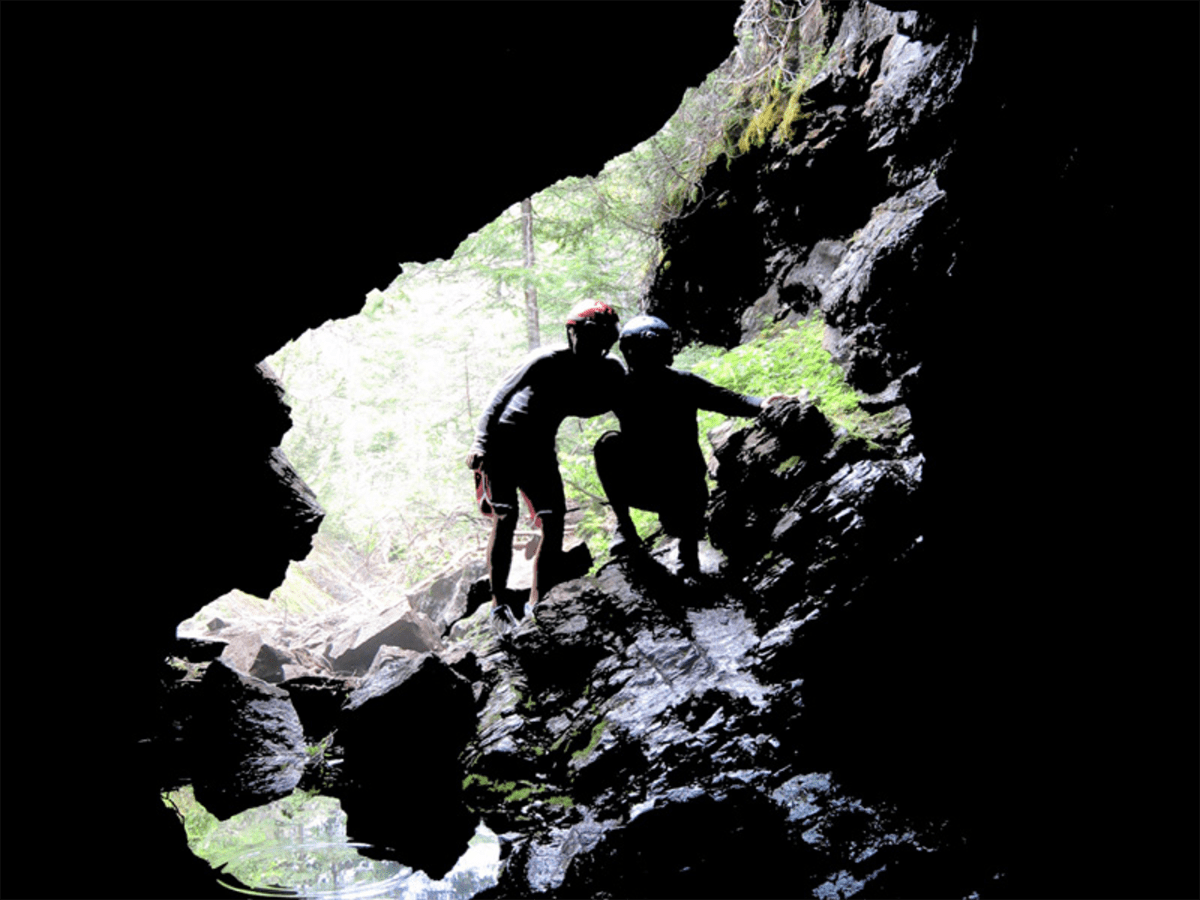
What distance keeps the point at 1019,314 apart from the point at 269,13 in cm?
329

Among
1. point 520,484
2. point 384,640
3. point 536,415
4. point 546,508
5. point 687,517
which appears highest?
point 384,640

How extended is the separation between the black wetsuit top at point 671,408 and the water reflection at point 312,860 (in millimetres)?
2901

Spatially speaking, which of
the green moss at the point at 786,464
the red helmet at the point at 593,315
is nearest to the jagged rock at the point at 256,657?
the red helmet at the point at 593,315

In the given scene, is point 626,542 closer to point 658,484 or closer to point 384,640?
point 658,484

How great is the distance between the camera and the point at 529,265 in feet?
39.0

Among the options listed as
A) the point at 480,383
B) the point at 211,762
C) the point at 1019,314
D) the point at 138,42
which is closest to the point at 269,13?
the point at 138,42

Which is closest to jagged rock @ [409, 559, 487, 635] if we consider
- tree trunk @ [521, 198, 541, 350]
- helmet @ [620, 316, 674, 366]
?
tree trunk @ [521, 198, 541, 350]

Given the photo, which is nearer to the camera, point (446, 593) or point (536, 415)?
point (536, 415)

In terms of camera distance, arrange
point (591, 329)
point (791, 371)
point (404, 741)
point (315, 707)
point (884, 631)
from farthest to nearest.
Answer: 1. point (791, 371)
2. point (315, 707)
3. point (591, 329)
4. point (404, 741)
5. point (884, 631)

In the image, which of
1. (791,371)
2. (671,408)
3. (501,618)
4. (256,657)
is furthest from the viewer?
(256,657)

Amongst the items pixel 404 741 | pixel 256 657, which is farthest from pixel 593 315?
pixel 256 657

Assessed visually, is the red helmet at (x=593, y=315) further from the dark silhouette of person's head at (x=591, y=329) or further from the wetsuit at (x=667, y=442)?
the wetsuit at (x=667, y=442)

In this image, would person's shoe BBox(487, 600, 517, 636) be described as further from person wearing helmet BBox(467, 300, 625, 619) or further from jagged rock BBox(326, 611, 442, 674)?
jagged rock BBox(326, 611, 442, 674)

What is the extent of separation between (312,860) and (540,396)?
3.57m
